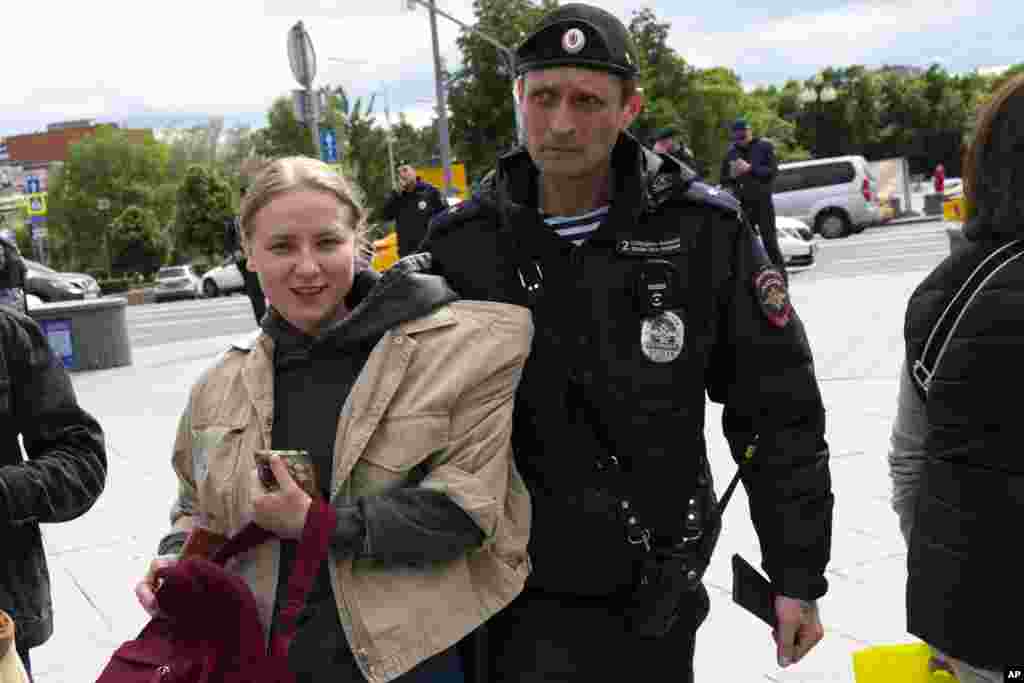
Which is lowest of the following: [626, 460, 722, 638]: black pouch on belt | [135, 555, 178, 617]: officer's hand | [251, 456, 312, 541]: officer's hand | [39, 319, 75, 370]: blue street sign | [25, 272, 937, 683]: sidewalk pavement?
[25, 272, 937, 683]: sidewalk pavement

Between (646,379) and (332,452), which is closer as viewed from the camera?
(332,452)

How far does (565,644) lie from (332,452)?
0.61 metres

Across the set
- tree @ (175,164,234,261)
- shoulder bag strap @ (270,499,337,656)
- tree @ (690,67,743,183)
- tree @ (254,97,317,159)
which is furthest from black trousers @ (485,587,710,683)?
tree @ (175,164,234,261)

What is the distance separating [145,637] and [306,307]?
0.64 m

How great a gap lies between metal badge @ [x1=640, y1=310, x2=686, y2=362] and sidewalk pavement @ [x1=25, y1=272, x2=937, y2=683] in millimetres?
644

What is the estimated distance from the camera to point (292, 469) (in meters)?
1.91

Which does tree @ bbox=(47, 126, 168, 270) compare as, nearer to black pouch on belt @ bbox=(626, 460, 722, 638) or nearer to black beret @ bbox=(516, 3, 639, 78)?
black beret @ bbox=(516, 3, 639, 78)

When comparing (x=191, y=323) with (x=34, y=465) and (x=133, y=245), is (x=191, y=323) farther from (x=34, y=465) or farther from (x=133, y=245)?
(x=133, y=245)

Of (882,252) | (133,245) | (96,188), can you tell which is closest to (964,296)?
(882,252)

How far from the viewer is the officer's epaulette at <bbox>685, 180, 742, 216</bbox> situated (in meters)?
2.27

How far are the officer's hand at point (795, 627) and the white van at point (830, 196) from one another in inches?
987

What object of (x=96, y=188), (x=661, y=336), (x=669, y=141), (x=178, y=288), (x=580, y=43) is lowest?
(x=178, y=288)

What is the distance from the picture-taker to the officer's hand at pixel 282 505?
1.87 m

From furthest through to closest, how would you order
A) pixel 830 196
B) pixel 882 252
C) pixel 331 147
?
1. pixel 830 196
2. pixel 331 147
3. pixel 882 252
